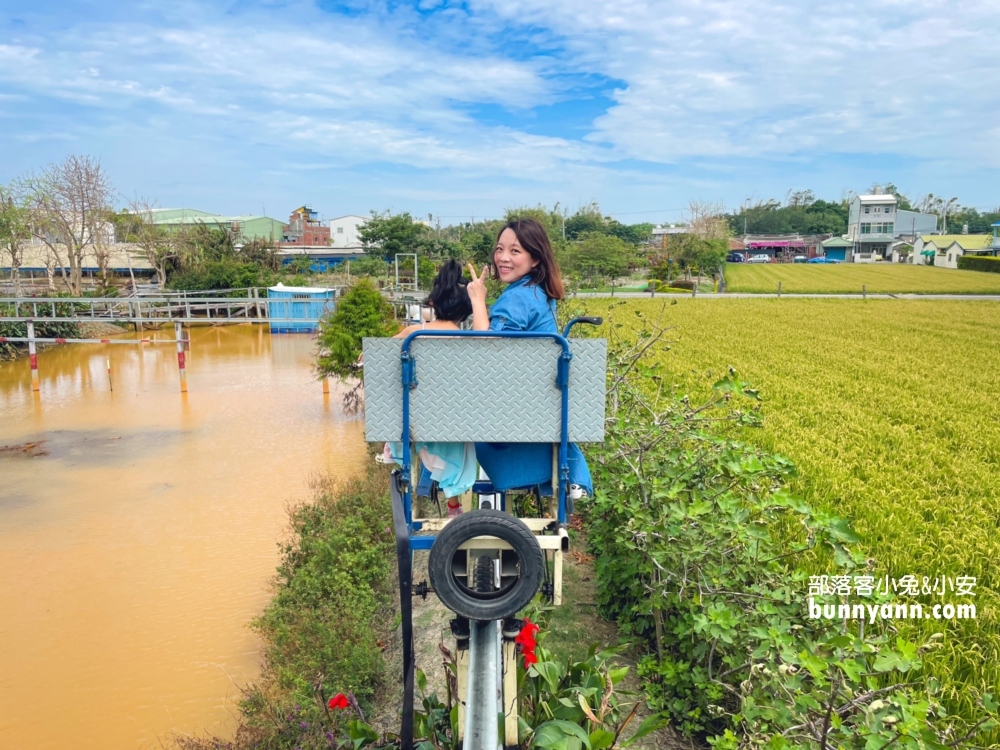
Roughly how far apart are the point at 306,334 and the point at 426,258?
1125 cm

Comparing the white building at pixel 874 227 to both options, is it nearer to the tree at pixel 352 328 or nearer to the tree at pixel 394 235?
the tree at pixel 394 235

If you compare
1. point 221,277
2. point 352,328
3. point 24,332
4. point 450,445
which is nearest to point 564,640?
point 450,445

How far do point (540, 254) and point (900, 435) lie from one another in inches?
218

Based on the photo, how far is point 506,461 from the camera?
9.39 feet

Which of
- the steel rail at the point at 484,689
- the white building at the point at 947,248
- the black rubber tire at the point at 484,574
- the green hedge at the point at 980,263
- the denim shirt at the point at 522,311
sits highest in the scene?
the white building at the point at 947,248

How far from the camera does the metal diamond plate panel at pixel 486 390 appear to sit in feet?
8.59

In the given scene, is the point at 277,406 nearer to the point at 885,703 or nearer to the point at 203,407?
the point at 203,407

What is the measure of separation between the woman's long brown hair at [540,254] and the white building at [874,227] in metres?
75.5

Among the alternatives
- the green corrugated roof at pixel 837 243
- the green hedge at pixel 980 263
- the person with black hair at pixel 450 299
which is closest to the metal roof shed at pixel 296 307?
the person with black hair at pixel 450 299

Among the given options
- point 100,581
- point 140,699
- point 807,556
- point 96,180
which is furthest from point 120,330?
point 807,556

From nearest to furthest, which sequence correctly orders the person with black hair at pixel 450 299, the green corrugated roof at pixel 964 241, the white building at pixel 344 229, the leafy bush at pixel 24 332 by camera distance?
the person with black hair at pixel 450 299 < the leafy bush at pixel 24 332 < the green corrugated roof at pixel 964 241 < the white building at pixel 344 229

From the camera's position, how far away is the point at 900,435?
7.14 metres

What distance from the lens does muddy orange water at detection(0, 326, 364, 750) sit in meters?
4.97

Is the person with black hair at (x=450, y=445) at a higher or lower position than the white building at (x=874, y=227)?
lower
